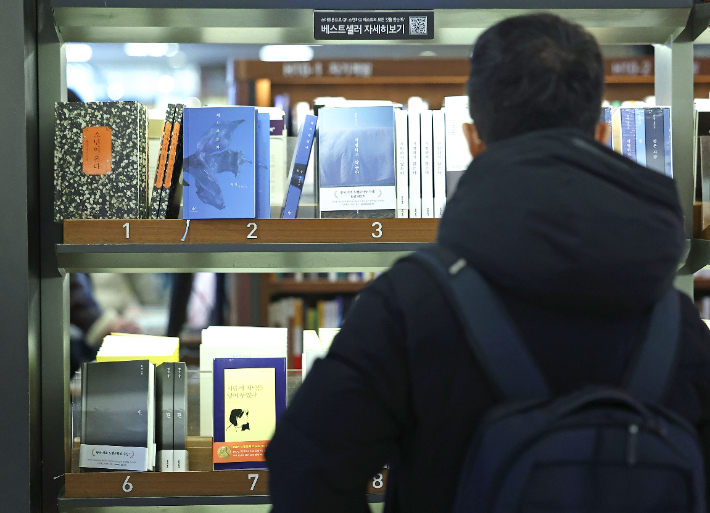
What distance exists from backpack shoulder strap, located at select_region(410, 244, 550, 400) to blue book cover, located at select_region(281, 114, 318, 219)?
3.28ft

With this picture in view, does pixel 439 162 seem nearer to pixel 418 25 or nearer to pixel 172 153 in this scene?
pixel 418 25

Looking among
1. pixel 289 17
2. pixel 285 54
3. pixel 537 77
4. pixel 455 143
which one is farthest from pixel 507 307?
pixel 285 54

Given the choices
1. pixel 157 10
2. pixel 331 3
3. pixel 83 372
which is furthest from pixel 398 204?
pixel 83 372

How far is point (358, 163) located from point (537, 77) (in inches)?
37.2

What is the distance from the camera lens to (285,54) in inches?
181

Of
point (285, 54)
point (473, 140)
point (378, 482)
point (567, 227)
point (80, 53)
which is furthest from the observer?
point (80, 53)

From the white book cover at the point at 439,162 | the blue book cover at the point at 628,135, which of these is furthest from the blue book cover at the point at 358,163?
the blue book cover at the point at 628,135

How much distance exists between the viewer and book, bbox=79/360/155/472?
1.71 metres

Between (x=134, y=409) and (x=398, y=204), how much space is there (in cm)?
87

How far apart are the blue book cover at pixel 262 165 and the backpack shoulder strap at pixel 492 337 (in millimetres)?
1001

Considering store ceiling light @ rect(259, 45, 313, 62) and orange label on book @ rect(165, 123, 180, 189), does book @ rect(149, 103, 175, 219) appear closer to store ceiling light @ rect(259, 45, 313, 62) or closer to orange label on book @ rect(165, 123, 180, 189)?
orange label on book @ rect(165, 123, 180, 189)

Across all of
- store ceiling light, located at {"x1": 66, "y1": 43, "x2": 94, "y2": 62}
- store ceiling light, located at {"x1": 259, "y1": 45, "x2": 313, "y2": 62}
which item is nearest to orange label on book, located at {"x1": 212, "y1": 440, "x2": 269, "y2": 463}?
store ceiling light, located at {"x1": 259, "y1": 45, "x2": 313, "y2": 62}

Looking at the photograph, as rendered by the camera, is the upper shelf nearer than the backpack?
No

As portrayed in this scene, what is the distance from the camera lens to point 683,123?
182 cm
